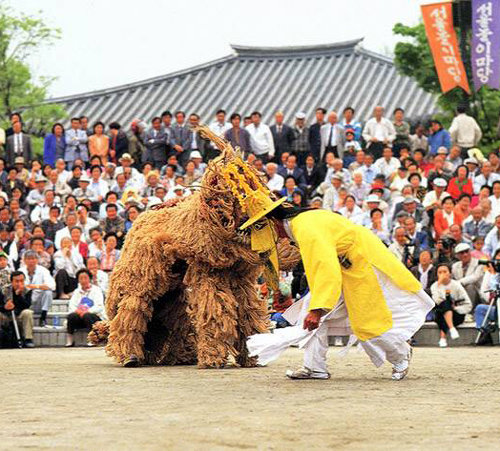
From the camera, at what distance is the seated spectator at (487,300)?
17.2 m

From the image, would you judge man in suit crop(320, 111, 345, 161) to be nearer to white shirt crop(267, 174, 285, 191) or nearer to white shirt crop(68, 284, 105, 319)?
white shirt crop(267, 174, 285, 191)

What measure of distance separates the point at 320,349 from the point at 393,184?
38.7 feet

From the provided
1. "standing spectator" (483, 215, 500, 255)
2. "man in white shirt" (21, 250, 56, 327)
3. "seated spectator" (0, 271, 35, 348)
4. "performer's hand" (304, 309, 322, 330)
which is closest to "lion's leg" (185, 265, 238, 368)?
"performer's hand" (304, 309, 322, 330)

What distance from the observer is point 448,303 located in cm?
1748

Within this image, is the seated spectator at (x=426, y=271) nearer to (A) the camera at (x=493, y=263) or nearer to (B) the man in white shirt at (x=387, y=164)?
(A) the camera at (x=493, y=263)

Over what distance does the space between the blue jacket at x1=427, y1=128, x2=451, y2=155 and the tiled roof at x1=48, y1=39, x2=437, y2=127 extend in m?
10.3

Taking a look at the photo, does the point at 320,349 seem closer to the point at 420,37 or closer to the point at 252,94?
the point at 420,37

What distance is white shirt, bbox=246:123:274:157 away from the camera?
24469mm

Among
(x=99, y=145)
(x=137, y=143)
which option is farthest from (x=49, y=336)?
(x=137, y=143)

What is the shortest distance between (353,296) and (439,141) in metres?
14.3

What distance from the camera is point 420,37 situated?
30.1 metres

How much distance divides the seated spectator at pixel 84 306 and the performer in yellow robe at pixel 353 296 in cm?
809

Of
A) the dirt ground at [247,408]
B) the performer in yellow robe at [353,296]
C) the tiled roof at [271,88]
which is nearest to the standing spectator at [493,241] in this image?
the dirt ground at [247,408]

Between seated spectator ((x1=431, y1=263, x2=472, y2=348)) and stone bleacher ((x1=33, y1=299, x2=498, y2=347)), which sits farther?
stone bleacher ((x1=33, y1=299, x2=498, y2=347))
